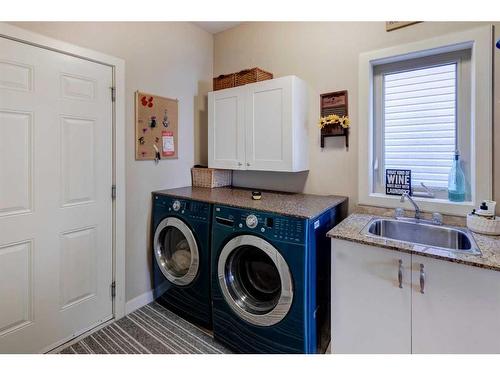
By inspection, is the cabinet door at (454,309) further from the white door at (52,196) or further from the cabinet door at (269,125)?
→ the white door at (52,196)

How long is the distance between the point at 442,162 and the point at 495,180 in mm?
307

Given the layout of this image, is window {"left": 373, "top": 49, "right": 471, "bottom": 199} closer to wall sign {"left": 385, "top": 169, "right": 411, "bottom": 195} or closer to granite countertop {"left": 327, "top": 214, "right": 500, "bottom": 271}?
wall sign {"left": 385, "top": 169, "right": 411, "bottom": 195}

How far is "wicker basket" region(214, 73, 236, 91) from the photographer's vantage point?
2344 millimetres

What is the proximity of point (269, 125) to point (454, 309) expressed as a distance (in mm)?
1575

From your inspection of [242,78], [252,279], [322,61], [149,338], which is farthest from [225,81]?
[149,338]

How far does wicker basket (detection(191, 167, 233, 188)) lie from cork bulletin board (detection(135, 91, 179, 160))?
0.28 meters

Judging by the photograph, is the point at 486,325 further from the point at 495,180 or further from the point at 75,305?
the point at 75,305

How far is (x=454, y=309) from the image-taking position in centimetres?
121

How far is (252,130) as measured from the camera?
2191mm

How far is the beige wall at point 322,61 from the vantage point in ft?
6.35

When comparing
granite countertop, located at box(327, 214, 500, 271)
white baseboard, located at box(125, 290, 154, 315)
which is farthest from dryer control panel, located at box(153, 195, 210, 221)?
granite countertop, located at box(327, 214, 500, 271)

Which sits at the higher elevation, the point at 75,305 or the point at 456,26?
the point at 456,26

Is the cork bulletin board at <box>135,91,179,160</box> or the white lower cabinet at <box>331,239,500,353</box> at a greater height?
the cork bulletin board at <box>135,91,179,160</box>
